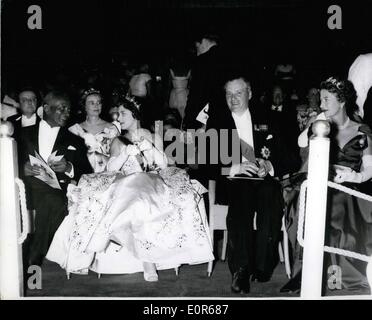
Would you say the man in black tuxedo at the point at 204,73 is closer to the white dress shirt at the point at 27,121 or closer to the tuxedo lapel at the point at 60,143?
the tuxedo lapel at the point at 60,143

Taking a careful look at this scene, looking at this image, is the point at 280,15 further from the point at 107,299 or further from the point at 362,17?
the point at 107,299

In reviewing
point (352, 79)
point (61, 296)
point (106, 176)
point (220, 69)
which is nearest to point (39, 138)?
point (106, 176)

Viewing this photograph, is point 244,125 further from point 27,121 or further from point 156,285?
point 27,121

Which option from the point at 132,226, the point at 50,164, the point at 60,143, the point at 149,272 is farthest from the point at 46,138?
the point at 149,272

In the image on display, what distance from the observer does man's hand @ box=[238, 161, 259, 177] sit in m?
3.84

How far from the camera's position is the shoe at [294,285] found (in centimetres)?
345

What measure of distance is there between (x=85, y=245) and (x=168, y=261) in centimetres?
57

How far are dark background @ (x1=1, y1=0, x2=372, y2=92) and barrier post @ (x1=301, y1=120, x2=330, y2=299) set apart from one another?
3.36 m

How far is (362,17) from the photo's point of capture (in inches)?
247

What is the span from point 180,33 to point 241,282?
158 inches

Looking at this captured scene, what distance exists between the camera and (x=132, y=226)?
11.9 ft

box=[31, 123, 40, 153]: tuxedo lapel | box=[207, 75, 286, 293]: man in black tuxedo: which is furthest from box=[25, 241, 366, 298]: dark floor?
box=[31, 123, 40, 153]: tuxedo lapel

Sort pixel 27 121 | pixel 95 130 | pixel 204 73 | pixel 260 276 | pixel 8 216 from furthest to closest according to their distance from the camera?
1. pixel 204 73
2. pixel 27 121
3. pixel 95 130
4. pixel 260 276
5. pixel 8 216

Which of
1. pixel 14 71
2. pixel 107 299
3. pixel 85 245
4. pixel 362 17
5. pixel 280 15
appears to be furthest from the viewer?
pixel 280 15
